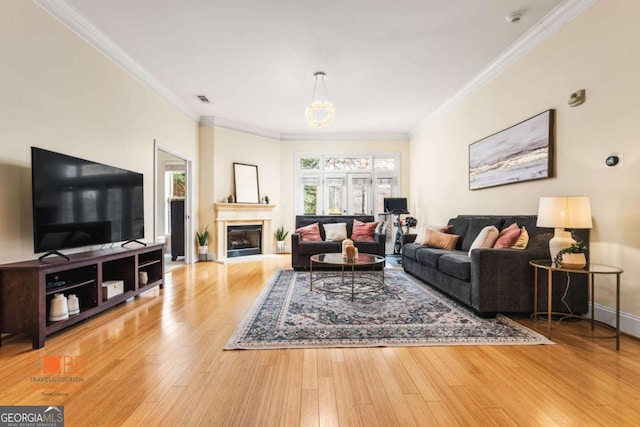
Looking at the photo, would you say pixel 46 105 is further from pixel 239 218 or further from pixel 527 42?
pixel 527 42

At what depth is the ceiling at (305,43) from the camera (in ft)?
9.54

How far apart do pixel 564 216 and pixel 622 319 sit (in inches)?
35.7

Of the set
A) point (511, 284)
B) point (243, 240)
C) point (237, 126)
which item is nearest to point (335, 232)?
point (243, 240)

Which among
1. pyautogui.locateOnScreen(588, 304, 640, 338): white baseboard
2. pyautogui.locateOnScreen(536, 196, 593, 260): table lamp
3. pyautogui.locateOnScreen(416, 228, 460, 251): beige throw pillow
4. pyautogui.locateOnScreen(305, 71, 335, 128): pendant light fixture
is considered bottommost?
pyautogui.locateOnScreen(588, 304, 640, 338): white baseboard

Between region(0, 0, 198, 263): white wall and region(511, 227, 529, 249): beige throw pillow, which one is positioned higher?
region(0, 0, 198, 263): white wall

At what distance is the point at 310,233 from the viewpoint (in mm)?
5367

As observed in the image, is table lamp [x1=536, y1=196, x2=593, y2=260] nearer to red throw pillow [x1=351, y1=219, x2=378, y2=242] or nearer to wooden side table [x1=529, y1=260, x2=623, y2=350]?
wooden side table [x1=529, y1=260, x2=623, y2=350]

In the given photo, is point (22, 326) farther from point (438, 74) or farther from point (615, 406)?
point (438, 74)

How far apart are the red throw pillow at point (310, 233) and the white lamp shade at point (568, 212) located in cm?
336

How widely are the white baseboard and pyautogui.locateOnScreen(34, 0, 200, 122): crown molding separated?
208 inches

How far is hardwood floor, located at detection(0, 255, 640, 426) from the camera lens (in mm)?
1456

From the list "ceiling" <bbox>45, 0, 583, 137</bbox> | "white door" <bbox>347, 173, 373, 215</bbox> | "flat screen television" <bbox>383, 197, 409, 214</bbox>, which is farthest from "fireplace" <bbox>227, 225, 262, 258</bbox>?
"flat screen television" <bbox>383, 197, 409, 214</bbox>

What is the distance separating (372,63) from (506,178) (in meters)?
2.17

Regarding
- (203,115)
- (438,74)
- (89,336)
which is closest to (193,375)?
(89,336)
